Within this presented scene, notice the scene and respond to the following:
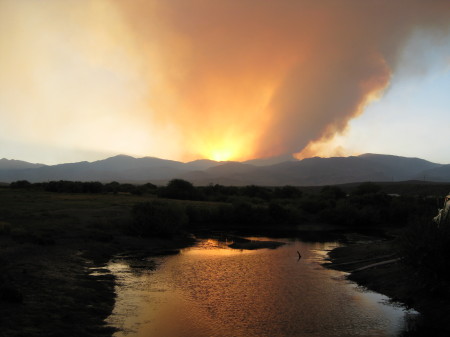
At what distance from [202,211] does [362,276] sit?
4452 centimetres

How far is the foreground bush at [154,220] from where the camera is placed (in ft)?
155

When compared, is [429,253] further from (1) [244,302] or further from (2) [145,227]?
(2) [145,227]

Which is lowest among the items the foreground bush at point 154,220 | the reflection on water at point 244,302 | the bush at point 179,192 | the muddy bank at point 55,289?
the reflection on water at point 244,302

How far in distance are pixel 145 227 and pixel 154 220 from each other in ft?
4.52

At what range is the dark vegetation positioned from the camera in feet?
67.8

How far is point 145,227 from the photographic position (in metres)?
47.1

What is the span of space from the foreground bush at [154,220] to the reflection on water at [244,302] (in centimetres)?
1238

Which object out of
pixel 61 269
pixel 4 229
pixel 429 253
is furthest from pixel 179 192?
pixel 429 253

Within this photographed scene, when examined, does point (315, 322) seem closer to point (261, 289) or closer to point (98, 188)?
point (261, 289)

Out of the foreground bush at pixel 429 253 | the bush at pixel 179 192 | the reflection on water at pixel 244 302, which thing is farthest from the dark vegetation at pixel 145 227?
the reflection on water at pixel 244 302

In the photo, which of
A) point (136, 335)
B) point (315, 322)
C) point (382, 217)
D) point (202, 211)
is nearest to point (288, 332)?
point (315, 322)

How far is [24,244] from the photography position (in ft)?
103

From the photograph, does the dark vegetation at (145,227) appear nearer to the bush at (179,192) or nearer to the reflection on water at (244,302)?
the bush at (179,192)

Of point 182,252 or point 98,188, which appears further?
point 98,188
